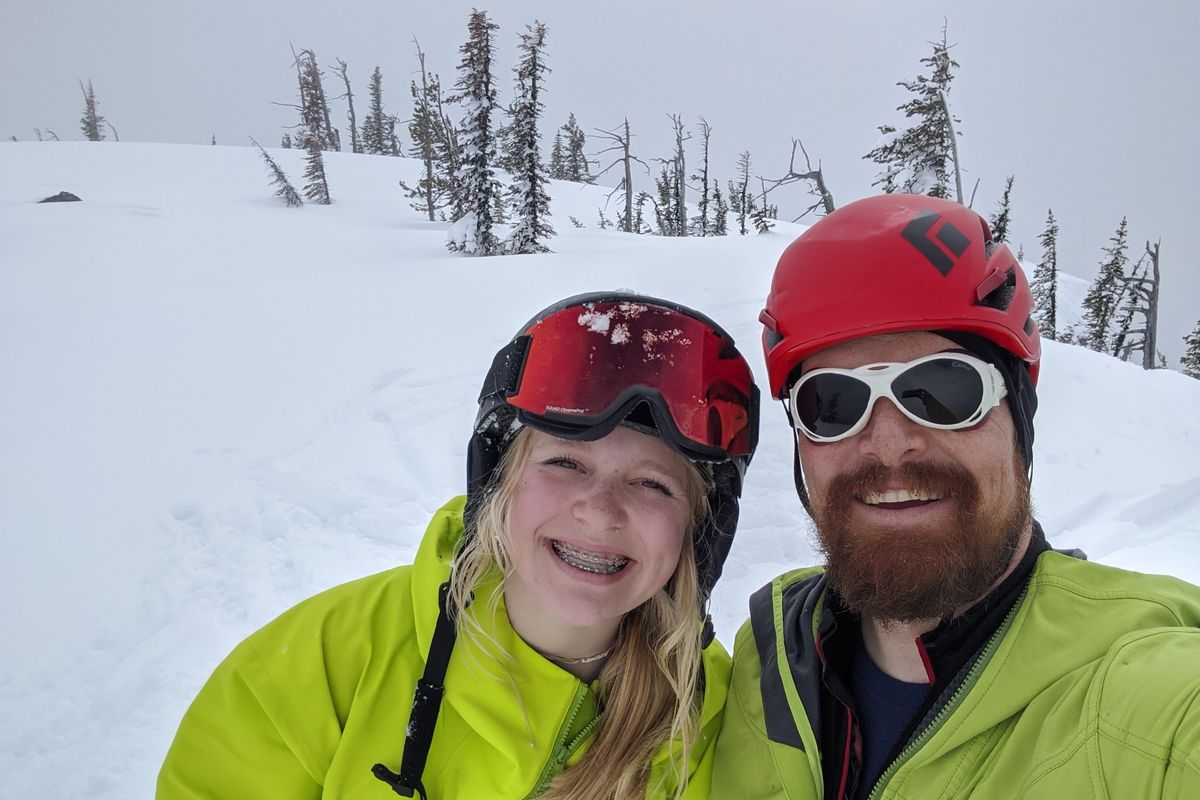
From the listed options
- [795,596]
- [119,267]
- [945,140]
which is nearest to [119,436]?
[795,596]

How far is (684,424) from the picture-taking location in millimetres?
2424

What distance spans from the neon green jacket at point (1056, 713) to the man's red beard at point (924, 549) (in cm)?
14

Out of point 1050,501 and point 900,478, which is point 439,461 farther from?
point 1050,501

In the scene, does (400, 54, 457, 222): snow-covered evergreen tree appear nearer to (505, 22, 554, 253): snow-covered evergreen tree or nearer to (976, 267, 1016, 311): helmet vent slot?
(505, 22, 554, 253): snow-covered evergreen tree

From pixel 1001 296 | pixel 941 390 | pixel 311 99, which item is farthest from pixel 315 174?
pixel 941 390

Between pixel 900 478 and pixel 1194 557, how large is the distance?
6.54 m

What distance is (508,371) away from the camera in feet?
8.52

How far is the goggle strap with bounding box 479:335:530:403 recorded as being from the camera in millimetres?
2557

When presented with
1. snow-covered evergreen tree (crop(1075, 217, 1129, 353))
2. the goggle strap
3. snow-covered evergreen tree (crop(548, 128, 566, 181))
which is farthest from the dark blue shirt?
snow-covered evergreen tree (crop(548, 128, 566, 181))

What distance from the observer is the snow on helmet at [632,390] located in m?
2.40

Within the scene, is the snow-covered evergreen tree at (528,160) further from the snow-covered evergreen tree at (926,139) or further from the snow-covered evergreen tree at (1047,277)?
the snow-covered evergreen tree at (1047,277)

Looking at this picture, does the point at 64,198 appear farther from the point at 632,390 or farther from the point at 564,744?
the point at 564,744

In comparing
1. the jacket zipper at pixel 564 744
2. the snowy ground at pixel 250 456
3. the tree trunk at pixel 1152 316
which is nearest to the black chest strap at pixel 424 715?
the jacket zipper at pixel 564 744

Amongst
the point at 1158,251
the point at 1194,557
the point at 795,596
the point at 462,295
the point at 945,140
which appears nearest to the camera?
the point at 795,596
